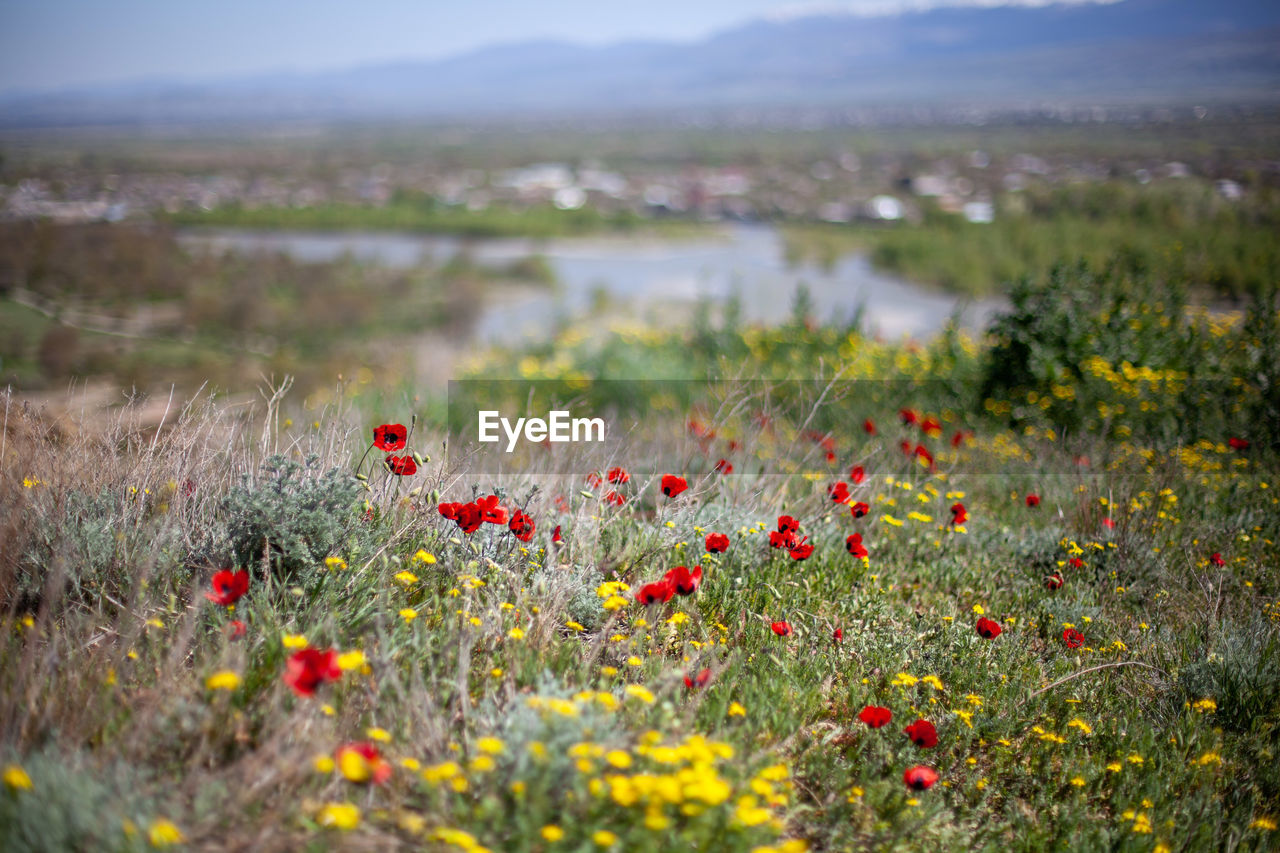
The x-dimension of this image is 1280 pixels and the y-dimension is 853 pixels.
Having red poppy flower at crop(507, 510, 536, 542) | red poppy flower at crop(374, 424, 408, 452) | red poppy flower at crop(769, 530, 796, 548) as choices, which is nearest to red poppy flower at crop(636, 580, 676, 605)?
red poppy flower at crop(507, 510, 536, 542)

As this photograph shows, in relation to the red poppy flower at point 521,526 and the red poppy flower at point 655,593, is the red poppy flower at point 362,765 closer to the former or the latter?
the red poppy flower at point 655,593

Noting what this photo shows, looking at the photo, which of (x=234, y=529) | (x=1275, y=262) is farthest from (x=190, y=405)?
(x=1275, y=262)

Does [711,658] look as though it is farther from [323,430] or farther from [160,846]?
[323,430]

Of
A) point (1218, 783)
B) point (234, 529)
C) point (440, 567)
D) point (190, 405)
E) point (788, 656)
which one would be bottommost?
point (1218, 783)

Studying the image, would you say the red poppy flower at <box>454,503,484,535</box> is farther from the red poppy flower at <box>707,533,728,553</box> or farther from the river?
the river

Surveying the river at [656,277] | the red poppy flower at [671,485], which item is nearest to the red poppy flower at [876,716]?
the red poppy flower at [671,485]
